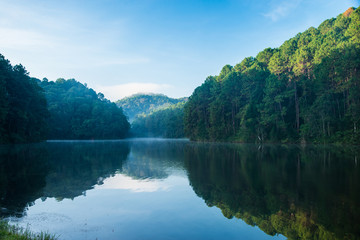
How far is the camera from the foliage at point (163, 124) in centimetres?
11438

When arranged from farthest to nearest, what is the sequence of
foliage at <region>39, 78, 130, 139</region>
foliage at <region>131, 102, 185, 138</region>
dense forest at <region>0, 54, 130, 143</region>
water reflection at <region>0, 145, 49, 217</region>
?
foliage at <region>131, 102, 185, 138</region>
foliage at <region>39, 78, 130, 139</region>
dense forest at <region>0, 54, 130, 143</region>
water reflection at <region>0, 145, 49, 217</region>

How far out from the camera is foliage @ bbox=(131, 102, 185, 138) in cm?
11438

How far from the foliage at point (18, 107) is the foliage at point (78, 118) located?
109 feet

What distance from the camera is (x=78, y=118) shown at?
305 ft

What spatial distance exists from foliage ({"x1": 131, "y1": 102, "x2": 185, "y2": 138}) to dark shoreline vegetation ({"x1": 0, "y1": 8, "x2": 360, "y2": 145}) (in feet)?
104

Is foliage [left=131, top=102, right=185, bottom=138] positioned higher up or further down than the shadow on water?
higher up

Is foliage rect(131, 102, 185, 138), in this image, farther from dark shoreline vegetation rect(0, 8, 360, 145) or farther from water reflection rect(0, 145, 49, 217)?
water reflection rect(0, 145, 49, 217)

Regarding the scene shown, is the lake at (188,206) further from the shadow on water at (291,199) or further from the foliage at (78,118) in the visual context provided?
the foliage at (78,118)

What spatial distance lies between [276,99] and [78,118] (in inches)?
2811

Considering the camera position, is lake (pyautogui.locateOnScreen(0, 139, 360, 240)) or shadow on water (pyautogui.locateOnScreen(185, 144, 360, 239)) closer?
lake (pyautogui.locateOnScreen(0, 139, 360, 240))

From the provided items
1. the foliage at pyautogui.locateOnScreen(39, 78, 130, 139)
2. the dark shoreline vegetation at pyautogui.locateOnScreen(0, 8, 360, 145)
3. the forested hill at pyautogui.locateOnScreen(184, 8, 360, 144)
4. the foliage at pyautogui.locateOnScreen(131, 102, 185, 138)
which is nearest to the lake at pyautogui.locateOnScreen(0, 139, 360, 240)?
the dark shoreline vegetation at pyautogui.locateOnScreen(0, 8, 360, 145)

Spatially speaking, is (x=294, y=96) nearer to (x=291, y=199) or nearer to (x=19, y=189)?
(x=291, y=199)

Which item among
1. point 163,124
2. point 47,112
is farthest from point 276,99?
point 163,124

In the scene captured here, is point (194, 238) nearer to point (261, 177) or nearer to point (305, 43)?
point (261, 177)
